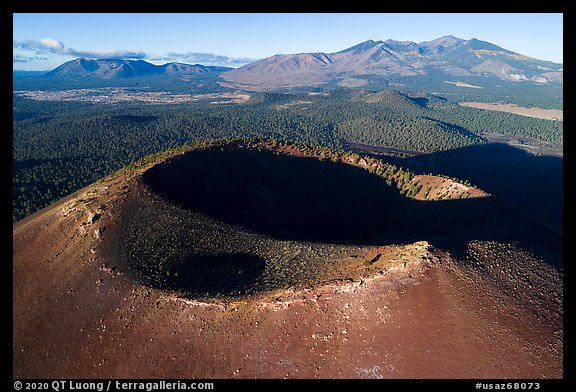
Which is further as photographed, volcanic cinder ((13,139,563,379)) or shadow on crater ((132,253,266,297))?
shadow on crater ((132,253,266,297))

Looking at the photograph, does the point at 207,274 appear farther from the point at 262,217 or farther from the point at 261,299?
the point at 262,217

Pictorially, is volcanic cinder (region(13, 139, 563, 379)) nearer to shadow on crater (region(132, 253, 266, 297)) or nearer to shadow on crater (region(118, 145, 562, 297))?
shadow on crater (region(132, 253, 266, 297))

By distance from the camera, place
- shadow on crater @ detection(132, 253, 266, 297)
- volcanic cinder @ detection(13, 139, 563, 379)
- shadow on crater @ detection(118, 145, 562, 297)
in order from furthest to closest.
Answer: shadow on crater @ detection(118, 145, 562, 297) → shadow on crater @ detection(132, 253, 266, 297) → volcanic cinder @ detection(13, 139, 563, 379)

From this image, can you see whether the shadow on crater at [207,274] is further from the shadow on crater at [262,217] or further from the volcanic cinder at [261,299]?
the volcanic cinder at [261,299]

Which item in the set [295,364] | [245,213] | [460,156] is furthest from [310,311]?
[460,156]

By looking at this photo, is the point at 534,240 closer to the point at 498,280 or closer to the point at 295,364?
the point at 498,280

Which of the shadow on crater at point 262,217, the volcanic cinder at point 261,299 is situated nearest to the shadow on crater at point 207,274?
the shadow on crater at point 262,217

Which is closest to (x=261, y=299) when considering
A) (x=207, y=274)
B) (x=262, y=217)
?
(x=207, y=274)

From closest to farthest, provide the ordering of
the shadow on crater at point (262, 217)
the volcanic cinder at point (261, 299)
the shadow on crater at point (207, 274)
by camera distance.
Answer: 1. the volcanic cinder at point (261, 299)
2. the shadow on crater at point (207, 274)
3. the shadow on crater at point (262, 217)

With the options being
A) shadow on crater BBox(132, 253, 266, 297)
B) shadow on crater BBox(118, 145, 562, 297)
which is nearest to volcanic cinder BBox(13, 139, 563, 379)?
shadow on crater BBox(132, 253, 266, 297)
